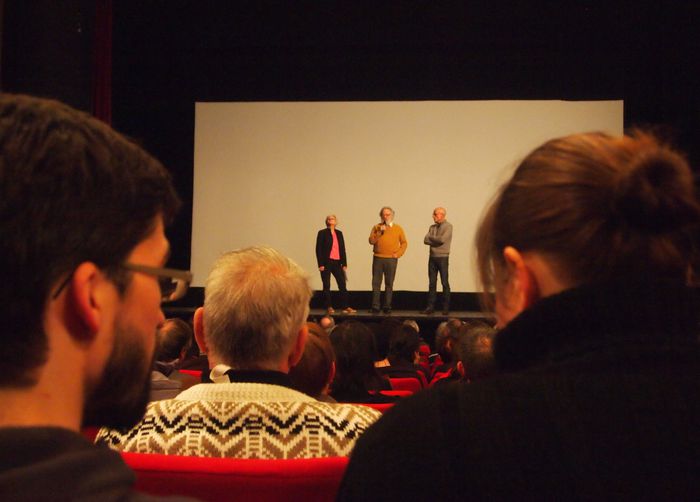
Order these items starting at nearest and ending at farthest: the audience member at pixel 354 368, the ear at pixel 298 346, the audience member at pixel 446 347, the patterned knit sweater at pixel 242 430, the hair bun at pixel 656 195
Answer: the hair bun at pixel 656 195 → the patterned knit sweater at pixel 242 430 → the ear at pixel 298 346 → the audience member at pixel 354 368 → the audience member at pixel 446 347

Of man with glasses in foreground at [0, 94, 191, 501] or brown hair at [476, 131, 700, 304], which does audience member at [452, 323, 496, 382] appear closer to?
brown hair at [476, 131, 700, 304]

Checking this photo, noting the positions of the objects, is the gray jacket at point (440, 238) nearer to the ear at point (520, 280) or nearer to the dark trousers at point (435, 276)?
the dark trousers at point (435, 276)

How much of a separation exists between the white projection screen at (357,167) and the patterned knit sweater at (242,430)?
821cm

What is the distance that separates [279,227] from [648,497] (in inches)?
362

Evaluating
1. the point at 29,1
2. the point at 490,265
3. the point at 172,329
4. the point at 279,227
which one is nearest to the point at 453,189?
the point at 279,227

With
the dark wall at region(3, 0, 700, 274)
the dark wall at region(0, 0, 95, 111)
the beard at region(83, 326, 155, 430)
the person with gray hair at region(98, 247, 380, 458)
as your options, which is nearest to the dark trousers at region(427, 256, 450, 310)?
the dark wall at region(3, 0, 700, 274)

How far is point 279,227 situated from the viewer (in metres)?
9.82

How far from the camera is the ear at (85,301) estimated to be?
0.66 meters

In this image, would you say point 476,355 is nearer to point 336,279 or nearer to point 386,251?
point 386,251

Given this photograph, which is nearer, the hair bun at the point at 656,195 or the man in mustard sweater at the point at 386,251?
the hair bun at the point at 656,195

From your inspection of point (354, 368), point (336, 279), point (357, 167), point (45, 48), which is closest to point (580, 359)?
point (354, 368)

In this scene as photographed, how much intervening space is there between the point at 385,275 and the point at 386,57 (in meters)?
2.84

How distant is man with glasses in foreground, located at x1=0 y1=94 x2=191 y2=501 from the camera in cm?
61

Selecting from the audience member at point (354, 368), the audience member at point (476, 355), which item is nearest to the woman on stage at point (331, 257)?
the audience member at point (354, 368)
